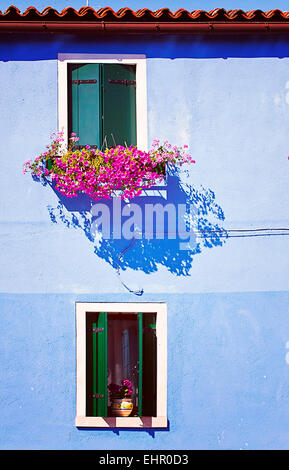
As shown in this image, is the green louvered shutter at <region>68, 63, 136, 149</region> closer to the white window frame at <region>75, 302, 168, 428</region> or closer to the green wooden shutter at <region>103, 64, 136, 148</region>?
the green wooden shutter at <region>103, 64, 136, 148</region>

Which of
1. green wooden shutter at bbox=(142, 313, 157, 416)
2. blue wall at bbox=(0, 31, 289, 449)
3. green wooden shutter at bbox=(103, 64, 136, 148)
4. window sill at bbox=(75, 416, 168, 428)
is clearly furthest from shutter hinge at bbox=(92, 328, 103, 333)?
green wooden shutter at bbox=(103, 64, 136, 148)

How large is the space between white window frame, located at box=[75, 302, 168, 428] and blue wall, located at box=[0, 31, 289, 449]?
0.08 m

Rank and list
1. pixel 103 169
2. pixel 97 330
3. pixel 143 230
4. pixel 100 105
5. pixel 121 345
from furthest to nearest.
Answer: pixel 121 345 → pixel 100 105 → pixel 143 230 → pixel 97 330 → pixel 103 169

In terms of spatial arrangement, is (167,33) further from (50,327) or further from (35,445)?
(35,445)

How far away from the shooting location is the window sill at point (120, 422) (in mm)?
6535

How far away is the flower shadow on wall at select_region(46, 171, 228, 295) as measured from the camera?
6.76m

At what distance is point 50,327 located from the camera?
6691 mm

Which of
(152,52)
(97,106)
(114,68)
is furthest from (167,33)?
(97,106)

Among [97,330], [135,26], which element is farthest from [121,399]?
[135,26]

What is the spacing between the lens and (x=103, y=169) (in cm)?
645

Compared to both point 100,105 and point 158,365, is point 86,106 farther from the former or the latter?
point 158,365

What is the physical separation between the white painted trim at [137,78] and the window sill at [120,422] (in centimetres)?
329

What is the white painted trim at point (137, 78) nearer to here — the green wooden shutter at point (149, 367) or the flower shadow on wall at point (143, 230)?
the flower shadow on wall at point (143, 230)

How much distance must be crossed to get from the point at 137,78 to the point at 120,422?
4.24 m
